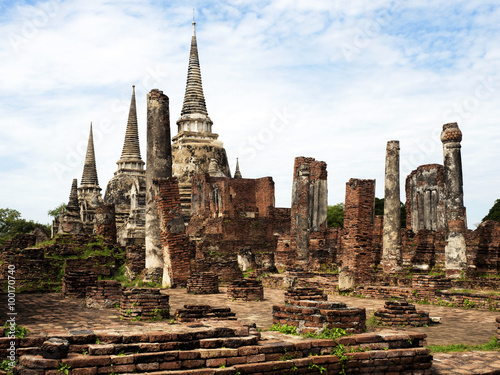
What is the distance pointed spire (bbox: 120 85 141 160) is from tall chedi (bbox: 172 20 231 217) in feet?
24.7

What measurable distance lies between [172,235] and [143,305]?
5.40m

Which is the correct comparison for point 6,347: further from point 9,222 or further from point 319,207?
point 9,222

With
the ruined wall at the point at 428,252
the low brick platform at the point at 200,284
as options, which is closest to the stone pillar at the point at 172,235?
the low brick platform at the point at 200,284

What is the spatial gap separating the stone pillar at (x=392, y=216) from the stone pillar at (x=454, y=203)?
154cm

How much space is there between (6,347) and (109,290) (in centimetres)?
496

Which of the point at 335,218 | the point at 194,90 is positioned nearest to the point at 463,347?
the point at 194,90

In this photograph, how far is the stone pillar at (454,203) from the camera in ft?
47.7

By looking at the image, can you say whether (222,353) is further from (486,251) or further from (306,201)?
(306,201)

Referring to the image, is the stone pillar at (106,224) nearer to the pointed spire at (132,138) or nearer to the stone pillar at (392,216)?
the stone pillar at (392,216)

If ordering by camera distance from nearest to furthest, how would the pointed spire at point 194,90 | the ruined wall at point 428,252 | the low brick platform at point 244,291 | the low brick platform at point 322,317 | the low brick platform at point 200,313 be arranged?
the low brick platform at point 322,317 < the low brick platform at point 200,313 < the low brick platform at point 244,291 < the ruined wall at point 428,252 < the pointed spire at point 194,90

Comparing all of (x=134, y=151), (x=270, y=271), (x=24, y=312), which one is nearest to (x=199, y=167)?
(x=134, y=151)

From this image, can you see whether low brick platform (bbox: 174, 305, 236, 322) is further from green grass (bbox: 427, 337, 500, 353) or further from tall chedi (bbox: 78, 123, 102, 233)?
tall chedi (bbox: 78, 123, 102, 233)

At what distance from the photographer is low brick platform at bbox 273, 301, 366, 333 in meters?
5.49

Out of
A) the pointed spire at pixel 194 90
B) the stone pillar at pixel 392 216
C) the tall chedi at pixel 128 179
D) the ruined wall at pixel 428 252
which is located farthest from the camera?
the pointed spire at pixel 194 90
